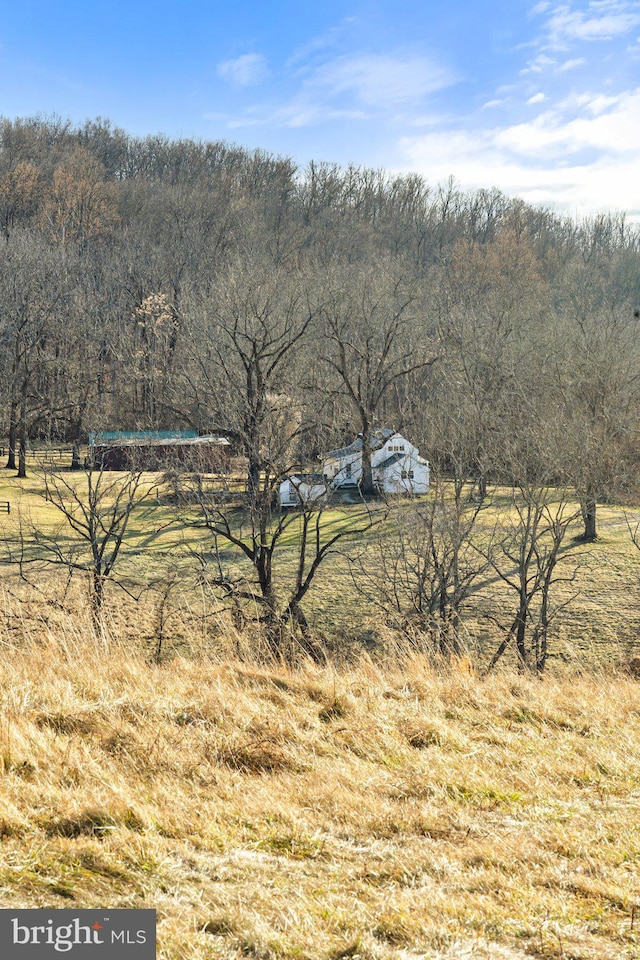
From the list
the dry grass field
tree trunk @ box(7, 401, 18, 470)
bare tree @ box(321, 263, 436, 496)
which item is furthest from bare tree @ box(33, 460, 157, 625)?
bare tree @ box(321, 263, 436, 496)

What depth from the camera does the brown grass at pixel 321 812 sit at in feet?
9.52

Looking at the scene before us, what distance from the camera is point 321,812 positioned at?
3.84 meters

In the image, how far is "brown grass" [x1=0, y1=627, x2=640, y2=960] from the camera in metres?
2.90

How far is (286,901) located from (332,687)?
105 inches

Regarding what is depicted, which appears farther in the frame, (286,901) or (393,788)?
(393,788)

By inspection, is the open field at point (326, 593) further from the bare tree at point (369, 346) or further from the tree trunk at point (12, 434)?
the tree trunk at point (12, 434)

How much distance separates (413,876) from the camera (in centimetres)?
330

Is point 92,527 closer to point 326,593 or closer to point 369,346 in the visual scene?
point 326,593

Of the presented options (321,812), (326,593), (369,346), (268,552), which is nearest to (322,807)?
(321,812)

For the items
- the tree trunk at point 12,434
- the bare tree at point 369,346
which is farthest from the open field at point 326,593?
the tree trunk at point 12,434

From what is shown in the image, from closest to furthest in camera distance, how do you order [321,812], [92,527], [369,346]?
[321,812] < [92,527] < [369,346]

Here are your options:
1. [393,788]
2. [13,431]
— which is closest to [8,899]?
[393,788]

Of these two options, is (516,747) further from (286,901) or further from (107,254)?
(107,254)

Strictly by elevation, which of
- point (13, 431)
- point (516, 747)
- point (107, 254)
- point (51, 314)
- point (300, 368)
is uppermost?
point (107, 254)
